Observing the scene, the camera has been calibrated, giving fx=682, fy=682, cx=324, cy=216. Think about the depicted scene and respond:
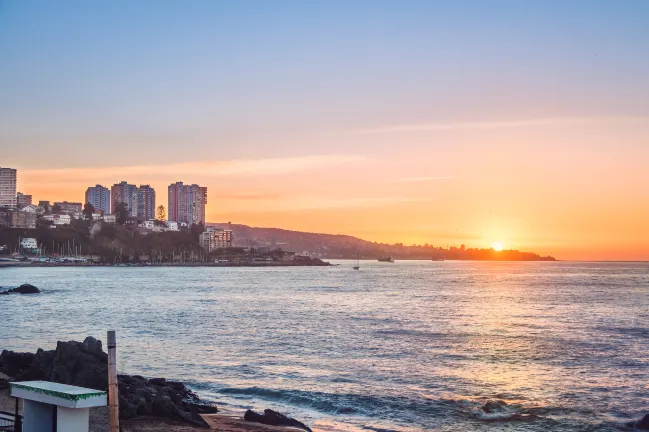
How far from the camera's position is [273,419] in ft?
64.6

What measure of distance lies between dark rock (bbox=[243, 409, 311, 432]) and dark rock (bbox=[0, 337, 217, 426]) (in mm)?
1621

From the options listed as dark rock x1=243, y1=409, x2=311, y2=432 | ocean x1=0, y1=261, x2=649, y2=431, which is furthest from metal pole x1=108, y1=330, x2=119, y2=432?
ocean x1=0, y1=261, x2=649, y2=431

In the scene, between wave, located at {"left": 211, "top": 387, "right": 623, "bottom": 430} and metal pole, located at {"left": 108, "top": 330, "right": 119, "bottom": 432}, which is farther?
wave, located at {"left": 211, "top": 387, "right": 623, "bottom": 430}

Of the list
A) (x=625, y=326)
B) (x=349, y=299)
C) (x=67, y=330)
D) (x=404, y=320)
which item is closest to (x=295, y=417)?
(x=67, y=330)

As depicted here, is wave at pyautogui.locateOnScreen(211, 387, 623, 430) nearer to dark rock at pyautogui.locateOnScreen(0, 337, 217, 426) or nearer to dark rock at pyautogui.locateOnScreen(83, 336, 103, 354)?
dark rock at pyautogui.locateOnScreen(0, 337, 217, 426)

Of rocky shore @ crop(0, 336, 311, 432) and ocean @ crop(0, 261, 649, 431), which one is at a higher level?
rocky shore @ crop(0, 336, 311, 432)

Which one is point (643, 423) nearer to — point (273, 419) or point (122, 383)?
point (273, 419)

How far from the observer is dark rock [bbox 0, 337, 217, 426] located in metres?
18.8

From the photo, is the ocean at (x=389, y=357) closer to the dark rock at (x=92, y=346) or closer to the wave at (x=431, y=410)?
the wave at (x=431, y=410)

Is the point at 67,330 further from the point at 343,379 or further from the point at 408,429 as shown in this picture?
the point at 408,429

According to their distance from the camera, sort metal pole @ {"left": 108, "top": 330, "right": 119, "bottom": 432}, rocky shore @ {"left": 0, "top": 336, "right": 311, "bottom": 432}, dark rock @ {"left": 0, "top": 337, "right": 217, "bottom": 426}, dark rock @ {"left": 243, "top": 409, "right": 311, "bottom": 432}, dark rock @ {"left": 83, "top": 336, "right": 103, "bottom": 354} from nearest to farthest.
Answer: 1. metal pole @ {"left": 108, "top": 330, "right": 119, "bottom": 432}
2. rocky shore @ {"left": 0, "top": 336, "right": 311, "bottom": 432}
3. dark rock @ {"left": 0, "top": 337, "right": 217, "bottom": 426}
4. dark rock @ {"left": 243, "top": 409, "right": 311, "bottom": 432}
5. dark rock @ {"left": 83, "top": 336, "right": 103, "bottom": 354}

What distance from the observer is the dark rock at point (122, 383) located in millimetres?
18766

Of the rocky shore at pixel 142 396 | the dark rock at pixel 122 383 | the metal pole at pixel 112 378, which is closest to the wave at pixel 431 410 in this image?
the rocky shore at pixel 142 396

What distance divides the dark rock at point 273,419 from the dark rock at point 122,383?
162cm
